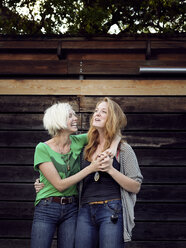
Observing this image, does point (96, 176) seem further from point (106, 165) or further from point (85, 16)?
point (85, 16)

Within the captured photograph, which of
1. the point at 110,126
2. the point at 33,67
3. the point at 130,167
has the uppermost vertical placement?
the point at 33,67

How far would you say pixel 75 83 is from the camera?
470cm

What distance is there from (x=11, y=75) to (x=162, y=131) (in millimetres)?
2474

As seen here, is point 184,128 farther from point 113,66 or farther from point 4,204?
point 4,204

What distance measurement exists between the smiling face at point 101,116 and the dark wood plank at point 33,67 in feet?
6.21

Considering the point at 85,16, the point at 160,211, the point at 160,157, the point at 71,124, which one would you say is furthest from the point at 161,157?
A: the point at 85,16

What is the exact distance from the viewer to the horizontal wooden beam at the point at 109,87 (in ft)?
15.3

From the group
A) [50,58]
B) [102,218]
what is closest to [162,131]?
[50,58]

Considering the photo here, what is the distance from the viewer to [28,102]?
15.6 feet

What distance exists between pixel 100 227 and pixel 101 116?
100 cm

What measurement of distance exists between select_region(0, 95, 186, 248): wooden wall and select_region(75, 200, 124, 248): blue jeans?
6.70ft

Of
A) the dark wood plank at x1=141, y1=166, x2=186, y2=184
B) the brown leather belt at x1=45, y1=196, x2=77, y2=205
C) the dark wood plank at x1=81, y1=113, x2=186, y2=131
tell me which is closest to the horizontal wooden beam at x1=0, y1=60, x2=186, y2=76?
the dark wood plank at x1=81, y1=113, x2=186, y2=131

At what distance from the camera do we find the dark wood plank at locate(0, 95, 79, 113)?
4.72 meters

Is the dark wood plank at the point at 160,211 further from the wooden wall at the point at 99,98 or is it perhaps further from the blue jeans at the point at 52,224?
the blue jeans at the point at 52,224
